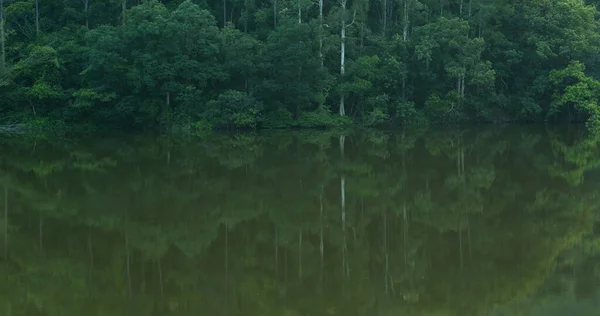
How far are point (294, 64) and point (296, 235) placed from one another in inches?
815

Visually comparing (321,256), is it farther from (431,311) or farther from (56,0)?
(56,0)

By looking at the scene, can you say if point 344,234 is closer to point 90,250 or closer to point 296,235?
point 296,235

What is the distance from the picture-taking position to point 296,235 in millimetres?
9867

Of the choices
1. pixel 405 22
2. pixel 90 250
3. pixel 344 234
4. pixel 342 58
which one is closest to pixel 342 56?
pixel 342 58

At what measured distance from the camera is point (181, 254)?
8.86m

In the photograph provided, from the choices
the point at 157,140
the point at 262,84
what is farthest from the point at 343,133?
the point at 157,140

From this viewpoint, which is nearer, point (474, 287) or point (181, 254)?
point (474, 287)

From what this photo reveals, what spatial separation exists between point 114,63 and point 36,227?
20.3 metres

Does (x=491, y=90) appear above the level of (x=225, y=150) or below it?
above

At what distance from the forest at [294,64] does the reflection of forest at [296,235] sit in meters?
11.7

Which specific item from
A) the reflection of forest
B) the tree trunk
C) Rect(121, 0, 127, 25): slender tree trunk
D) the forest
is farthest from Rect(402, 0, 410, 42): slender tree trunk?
the reflection of forest

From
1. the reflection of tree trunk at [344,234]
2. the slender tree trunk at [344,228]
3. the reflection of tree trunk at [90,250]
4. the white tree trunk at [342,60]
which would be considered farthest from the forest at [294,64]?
the reflection of tree trunk at [90,250]

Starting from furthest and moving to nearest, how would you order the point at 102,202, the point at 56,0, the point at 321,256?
the point at 56,0, the point at 102,202, the point at 321,256

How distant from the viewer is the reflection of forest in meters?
7.23
